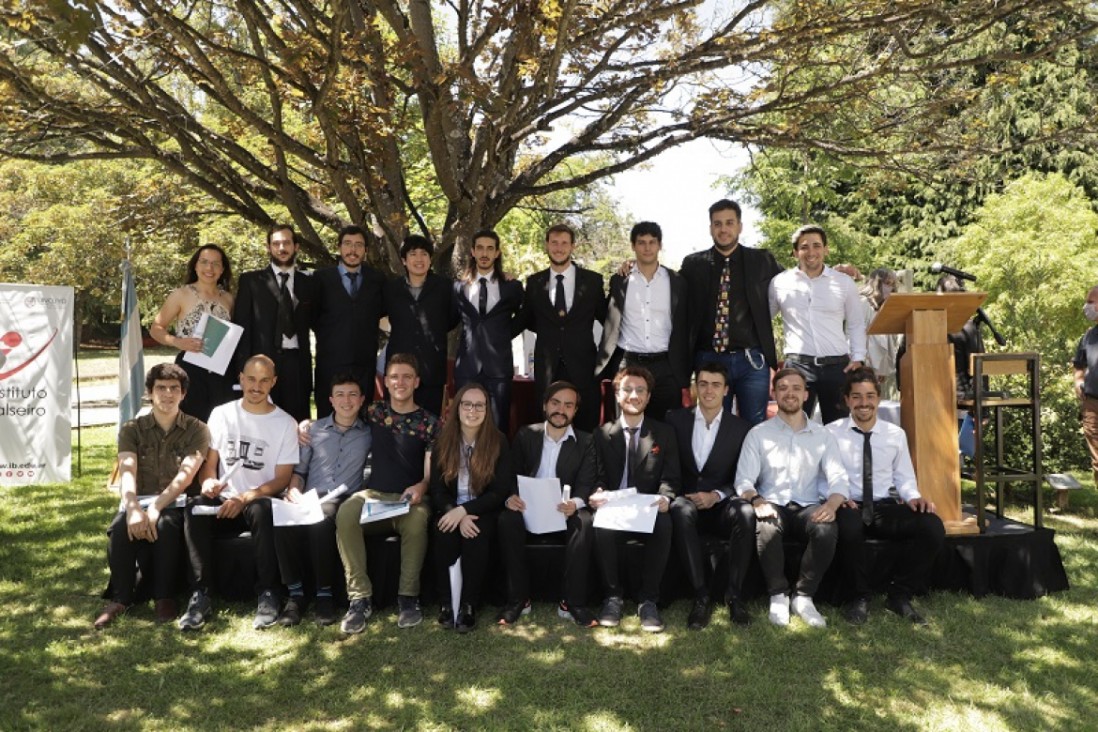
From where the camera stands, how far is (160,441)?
4918mm

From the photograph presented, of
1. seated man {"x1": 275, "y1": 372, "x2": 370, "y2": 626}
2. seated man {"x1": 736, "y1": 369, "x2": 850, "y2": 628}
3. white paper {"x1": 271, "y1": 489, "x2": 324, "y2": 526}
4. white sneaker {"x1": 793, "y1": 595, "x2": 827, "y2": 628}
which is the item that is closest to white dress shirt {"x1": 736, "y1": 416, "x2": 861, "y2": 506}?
seated man {"x1": 736, "y1": 369, "x2": 850, "y2": 628}

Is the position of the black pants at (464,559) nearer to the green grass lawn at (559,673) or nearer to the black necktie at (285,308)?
the green grass lawn at (559,673)

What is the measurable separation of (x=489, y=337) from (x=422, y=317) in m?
0.47

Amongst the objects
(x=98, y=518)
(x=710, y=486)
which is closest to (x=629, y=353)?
(x=710, y=486)

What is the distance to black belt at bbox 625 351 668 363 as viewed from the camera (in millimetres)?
5418

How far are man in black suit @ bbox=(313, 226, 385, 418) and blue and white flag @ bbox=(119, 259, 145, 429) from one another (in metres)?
3.18

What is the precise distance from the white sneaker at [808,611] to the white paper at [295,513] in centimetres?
259

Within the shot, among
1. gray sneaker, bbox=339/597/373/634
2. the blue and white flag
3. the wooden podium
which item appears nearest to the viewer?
gray sneaker, bbox=339/597/373/634

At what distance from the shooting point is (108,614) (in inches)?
177

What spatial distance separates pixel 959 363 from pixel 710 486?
10.3 feet

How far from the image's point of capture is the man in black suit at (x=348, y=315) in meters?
5.60

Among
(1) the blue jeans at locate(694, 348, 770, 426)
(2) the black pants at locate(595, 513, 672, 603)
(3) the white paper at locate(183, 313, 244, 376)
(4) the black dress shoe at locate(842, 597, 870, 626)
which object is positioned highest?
(3) the white paper at locate(183, 313, 244, 376)

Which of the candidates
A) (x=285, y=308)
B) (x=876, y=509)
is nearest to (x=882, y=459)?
(x=876, y=509)

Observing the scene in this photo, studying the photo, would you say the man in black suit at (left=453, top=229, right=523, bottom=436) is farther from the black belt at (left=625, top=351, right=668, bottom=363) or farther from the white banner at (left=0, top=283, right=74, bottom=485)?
the white banner at (left=0, top=283, right=74, bottom=485)
